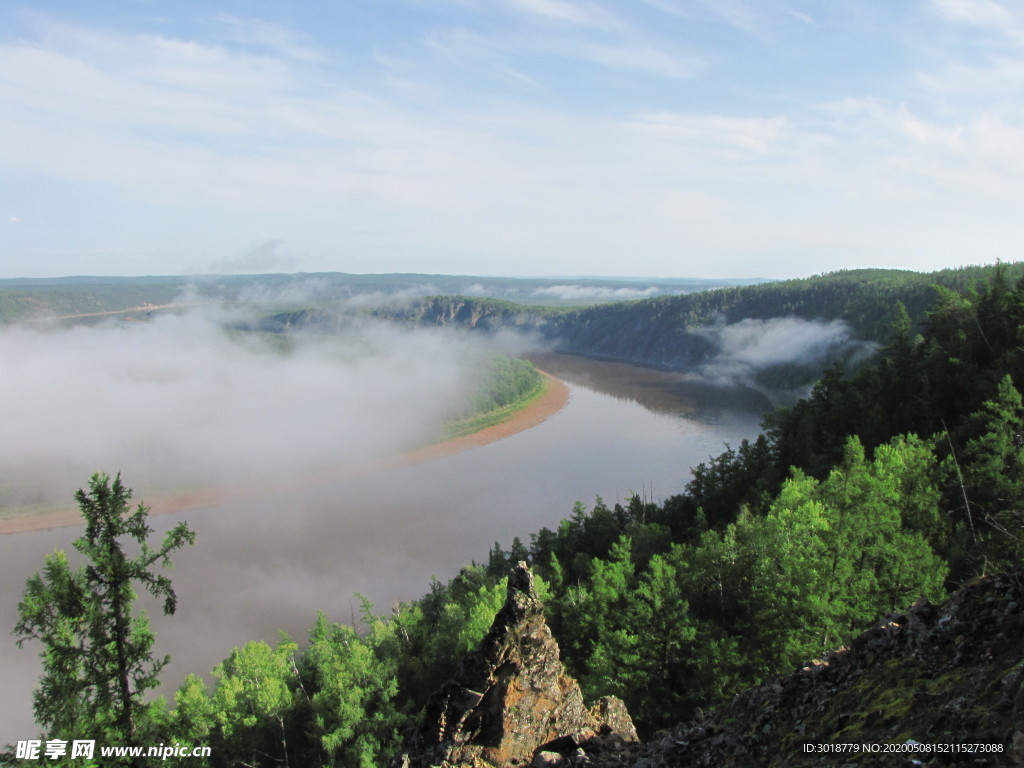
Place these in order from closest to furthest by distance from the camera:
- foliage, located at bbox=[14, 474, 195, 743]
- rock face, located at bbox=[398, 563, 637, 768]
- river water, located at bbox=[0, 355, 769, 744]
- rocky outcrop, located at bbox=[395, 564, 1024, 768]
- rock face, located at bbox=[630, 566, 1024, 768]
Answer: rock face, located at bbox=[630, 566, 1024, 768]
rocky outcrop, located at bbox=[395, 564, 1024, 768]
foliage, located at bbox=[14, 474, 195, 743]
rock face, located at bbox=[398, 563, 637, 768]
river water, located at bbox=[0, 355, 769, 744]

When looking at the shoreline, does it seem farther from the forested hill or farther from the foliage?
the forested hill

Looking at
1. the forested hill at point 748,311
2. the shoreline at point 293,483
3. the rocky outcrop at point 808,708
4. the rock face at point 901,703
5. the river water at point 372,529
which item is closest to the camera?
the rock face at point 901,703

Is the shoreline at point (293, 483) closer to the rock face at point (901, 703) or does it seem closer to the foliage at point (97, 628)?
the foliage at point (97, 628)

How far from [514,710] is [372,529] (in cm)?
4241

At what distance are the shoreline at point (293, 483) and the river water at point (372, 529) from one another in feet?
6.98

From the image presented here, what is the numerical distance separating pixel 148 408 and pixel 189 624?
93238 millimetres

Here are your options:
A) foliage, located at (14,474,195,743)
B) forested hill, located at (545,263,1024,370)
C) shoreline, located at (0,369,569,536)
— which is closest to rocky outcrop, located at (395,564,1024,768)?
foliage, located at (14,474,195,743)

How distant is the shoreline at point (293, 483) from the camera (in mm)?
58312

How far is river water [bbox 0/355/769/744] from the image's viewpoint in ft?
110

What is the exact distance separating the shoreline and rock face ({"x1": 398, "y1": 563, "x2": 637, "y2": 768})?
140 ft

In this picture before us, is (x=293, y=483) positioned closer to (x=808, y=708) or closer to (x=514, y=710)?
(x=514, y=710)

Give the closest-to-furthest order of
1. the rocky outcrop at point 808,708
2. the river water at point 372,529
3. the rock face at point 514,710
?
the rocky outcrop at point 808,708, the rock face at point 514,710, the river water at point 372,529

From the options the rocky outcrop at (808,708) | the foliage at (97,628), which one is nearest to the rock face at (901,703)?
the rocky outcrop at (808,708)

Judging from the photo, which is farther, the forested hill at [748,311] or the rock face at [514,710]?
the forested hill at [748,311]
